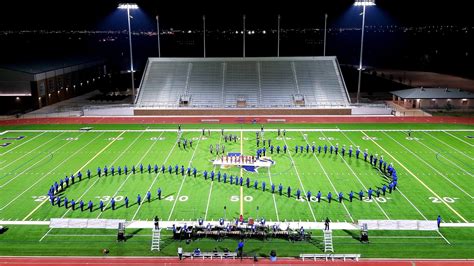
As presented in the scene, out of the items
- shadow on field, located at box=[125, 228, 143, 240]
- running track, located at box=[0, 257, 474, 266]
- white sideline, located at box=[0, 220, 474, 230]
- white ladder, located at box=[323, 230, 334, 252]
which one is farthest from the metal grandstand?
running track, located at box=[0, 257, 474, 266]

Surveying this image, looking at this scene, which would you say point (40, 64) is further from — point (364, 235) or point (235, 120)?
point (364, 235)

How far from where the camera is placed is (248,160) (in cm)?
2361

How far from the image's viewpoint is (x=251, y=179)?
21.3 m

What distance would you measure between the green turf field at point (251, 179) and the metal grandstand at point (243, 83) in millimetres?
8123

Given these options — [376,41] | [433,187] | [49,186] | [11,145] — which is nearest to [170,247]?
[49,186]

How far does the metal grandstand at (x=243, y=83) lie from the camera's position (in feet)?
131

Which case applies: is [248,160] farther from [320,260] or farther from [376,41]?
[376,41]

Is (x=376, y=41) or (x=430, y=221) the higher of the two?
(x=376, y=41)

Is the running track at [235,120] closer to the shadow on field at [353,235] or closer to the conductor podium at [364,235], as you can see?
the shadow on field at [353,235]

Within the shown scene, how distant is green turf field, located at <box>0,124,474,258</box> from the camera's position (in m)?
15.6

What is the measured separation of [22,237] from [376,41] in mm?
108923

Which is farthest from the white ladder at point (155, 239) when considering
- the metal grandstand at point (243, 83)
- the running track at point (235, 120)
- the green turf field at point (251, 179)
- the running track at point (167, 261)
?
the metal grandstand at point (243, 83)

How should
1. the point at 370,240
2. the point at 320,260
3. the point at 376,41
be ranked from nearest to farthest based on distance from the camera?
the point at 320,260 → the point at 370,240 → the point at 376,41

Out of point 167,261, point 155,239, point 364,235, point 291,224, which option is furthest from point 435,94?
point 167,261
